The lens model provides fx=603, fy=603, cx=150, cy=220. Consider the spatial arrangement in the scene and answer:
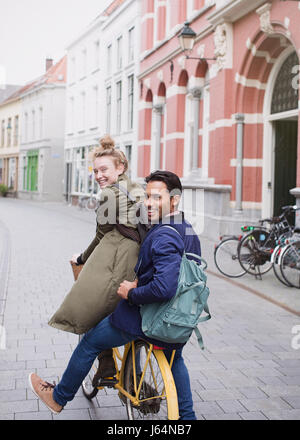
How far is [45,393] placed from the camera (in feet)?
11.7

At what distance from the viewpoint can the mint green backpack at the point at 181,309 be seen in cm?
301

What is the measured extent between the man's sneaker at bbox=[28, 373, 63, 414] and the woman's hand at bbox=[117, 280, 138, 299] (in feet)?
2.82

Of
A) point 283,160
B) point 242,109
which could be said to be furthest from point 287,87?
point 283,160

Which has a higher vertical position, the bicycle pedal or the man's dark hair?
the man's dark hair

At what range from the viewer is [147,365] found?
3.38 meters

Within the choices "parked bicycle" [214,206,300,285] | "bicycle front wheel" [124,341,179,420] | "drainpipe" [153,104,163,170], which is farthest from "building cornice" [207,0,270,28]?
"bicycle front wheel" [124,341,179,420]

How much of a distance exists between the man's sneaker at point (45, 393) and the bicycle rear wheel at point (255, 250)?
6.47 m

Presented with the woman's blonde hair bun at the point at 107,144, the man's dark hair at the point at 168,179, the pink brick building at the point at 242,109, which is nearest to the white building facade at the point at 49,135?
the pink brick building at the point at 242,109

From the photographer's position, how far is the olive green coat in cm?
335

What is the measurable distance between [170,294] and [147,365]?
0.62 metres

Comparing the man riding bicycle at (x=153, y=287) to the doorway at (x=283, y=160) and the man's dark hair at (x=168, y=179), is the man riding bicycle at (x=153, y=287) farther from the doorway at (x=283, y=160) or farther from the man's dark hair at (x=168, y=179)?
the doorway at (x=283, y=160)

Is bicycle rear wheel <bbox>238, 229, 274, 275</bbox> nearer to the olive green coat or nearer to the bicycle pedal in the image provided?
the bicycle pedal

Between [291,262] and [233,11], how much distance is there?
724cm

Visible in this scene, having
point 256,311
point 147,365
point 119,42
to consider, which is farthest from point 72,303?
point 119,42
